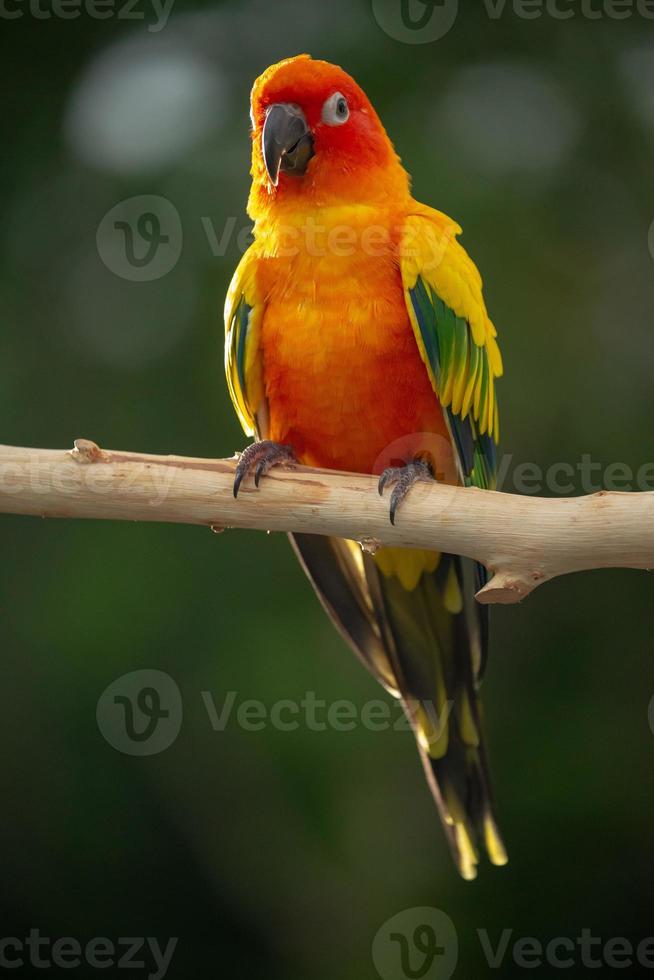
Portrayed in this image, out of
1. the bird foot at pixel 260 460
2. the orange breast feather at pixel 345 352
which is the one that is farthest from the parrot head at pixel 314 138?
the bird foot at pixel 260 460

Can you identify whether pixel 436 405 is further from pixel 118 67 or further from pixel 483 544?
pixel 118 67

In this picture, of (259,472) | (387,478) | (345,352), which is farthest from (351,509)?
(345,352)

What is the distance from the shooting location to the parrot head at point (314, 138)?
2.40 m

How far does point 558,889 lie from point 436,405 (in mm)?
2060

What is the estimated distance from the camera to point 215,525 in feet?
6.81

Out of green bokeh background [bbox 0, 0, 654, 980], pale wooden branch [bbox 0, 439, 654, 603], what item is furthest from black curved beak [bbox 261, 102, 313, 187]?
green bokeh background [bbox 0, 0, 654, 980]

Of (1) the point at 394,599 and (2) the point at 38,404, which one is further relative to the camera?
(2) the point at 38,404

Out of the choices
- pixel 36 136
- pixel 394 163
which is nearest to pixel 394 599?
pixel 394 163

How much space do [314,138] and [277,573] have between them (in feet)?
5.80

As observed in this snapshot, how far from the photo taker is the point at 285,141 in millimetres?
2396

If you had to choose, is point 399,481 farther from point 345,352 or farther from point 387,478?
point 345,352

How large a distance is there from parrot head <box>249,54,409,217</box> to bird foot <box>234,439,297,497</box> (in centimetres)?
67

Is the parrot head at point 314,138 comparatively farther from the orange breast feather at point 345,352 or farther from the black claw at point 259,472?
the black claw at point 259,472

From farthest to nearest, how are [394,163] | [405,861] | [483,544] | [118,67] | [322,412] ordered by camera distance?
[118,67]
[405,861]
[394,163]
[322,412]
[483,544]
